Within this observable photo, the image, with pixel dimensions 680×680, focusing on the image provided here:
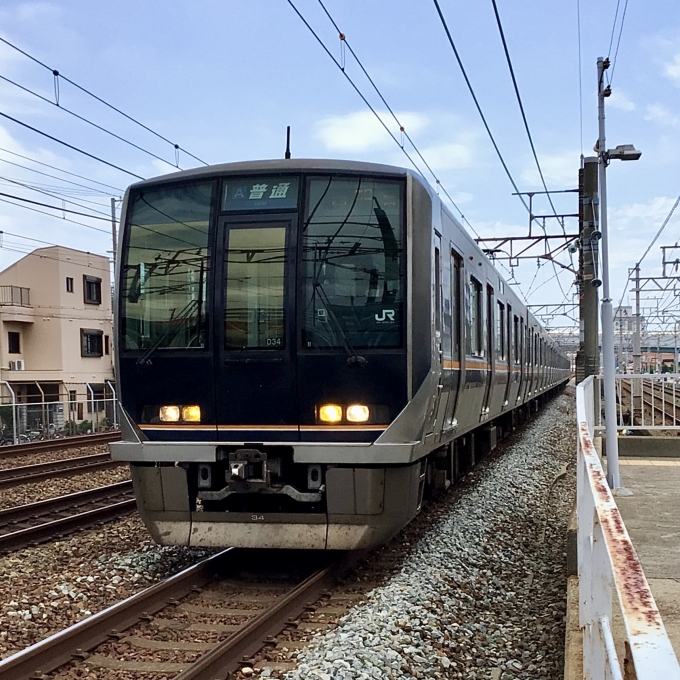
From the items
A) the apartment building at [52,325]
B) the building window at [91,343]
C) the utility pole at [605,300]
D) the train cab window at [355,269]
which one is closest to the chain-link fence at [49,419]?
the apartment building at [52,325]

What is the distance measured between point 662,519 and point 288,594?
3.25 metres

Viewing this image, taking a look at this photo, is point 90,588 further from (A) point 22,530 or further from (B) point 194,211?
(B) point 194,211

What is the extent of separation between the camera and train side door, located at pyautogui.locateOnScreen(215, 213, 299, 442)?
233 inches

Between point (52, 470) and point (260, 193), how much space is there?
8.72 m

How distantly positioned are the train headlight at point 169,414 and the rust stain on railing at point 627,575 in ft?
11.8

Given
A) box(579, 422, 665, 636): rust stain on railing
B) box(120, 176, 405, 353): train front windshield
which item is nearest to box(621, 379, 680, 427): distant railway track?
box(120, 176, 405, 353): train front windshield

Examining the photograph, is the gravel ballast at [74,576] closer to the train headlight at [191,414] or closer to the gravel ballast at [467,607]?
the train headlight at [191,414]

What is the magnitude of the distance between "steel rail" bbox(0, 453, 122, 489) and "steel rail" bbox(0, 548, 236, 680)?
A: 6.10 meters

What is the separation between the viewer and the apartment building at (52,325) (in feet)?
110

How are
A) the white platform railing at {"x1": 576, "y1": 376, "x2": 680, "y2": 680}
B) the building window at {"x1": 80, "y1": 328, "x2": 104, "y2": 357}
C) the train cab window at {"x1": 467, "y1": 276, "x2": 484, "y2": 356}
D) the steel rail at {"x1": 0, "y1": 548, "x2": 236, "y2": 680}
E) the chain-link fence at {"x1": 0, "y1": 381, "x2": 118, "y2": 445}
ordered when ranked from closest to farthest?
the white platform railing at {"x1": 576, "y1": 376, "x2": 680, "y2": 680} < the steel rail at {"x1": 0, "y1": 548, "x2": 236, "y2": 680} < the train cab window at {"x1": 467, "y1": 276, "x2": 484, "y2": 356} < the chain-link fence at {"x1": 0, "y1": 381, "x2": 118, "y2": 445} < the building window at {"x1": 80, "y1": 328, "x2": 104, "y2": 357}

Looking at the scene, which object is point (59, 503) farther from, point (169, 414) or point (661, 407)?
point (661, 407)

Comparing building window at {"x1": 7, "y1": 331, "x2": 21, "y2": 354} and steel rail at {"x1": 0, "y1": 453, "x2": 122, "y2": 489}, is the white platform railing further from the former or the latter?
building window at {"x1": 7, "y1": 331, "x2": 21, "y2": 354}

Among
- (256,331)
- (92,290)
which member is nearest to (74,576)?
(256,331)

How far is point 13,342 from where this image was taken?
34250mm
